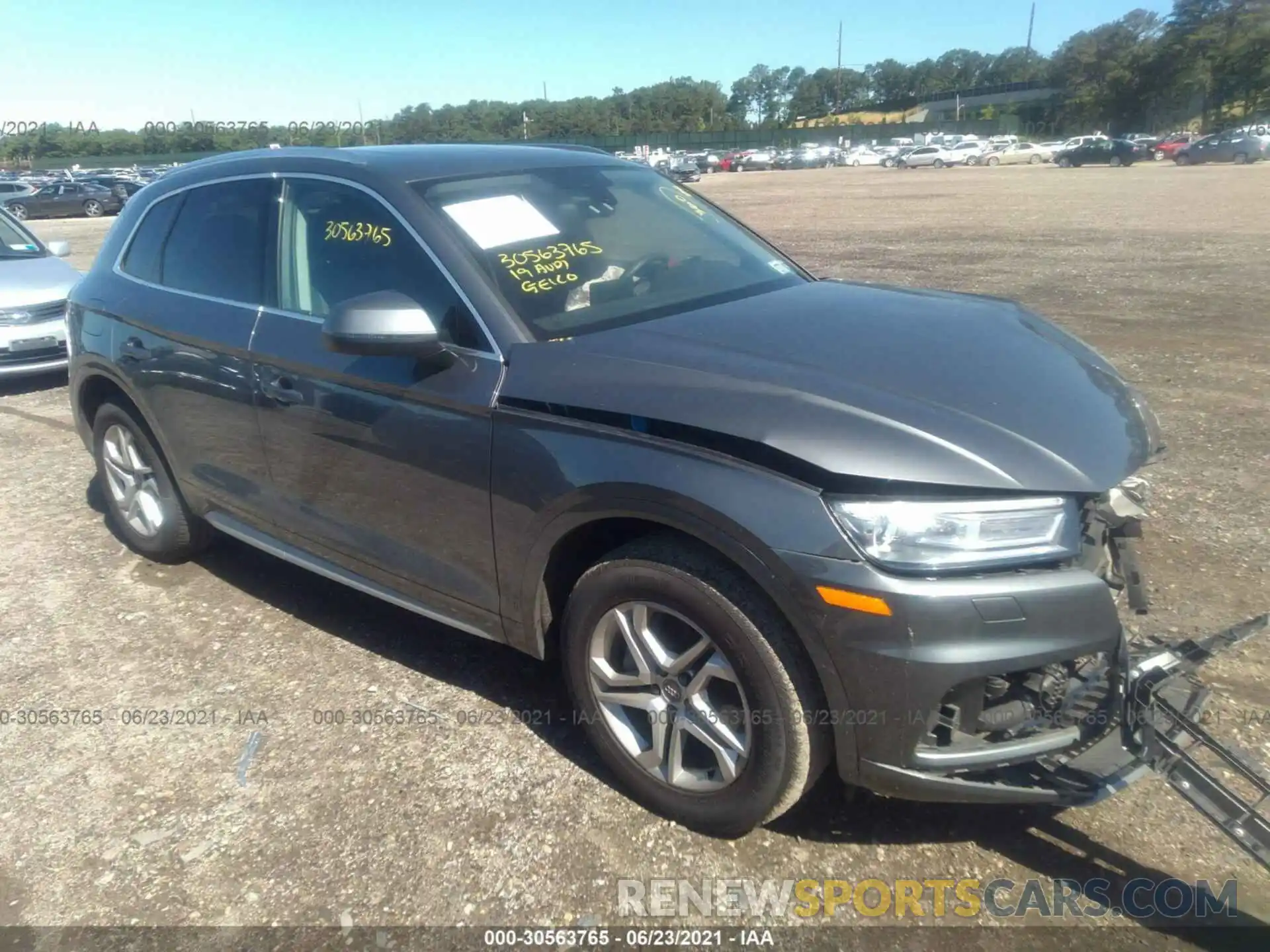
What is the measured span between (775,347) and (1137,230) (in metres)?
16.6

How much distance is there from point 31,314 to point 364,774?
23.7ft

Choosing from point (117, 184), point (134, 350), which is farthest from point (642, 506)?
point (117, 184)

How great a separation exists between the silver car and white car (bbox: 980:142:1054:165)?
189 feet

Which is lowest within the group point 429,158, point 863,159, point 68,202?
point 863,159

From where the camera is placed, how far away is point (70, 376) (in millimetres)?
4812

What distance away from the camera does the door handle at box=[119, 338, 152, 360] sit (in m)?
4.16

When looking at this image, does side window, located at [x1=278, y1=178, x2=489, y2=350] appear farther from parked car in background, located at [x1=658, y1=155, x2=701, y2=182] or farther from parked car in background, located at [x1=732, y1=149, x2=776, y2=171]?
parked car in background, located at [x1=732, y1=149, x2=776, y2=171]

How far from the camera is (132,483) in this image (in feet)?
15.4

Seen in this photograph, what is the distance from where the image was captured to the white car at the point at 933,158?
56.0 metres

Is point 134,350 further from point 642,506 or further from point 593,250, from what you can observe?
point 642,506

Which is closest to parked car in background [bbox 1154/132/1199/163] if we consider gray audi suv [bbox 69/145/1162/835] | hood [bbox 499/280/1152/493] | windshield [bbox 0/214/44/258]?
windshield [bbox 0/214/44/258]

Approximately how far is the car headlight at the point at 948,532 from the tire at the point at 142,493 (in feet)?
11.0


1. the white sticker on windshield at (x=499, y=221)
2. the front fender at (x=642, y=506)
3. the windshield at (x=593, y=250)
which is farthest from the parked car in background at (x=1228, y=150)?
the front fender at (x=642, y=506)

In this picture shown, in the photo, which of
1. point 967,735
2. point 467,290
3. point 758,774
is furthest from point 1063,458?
point 467,290
